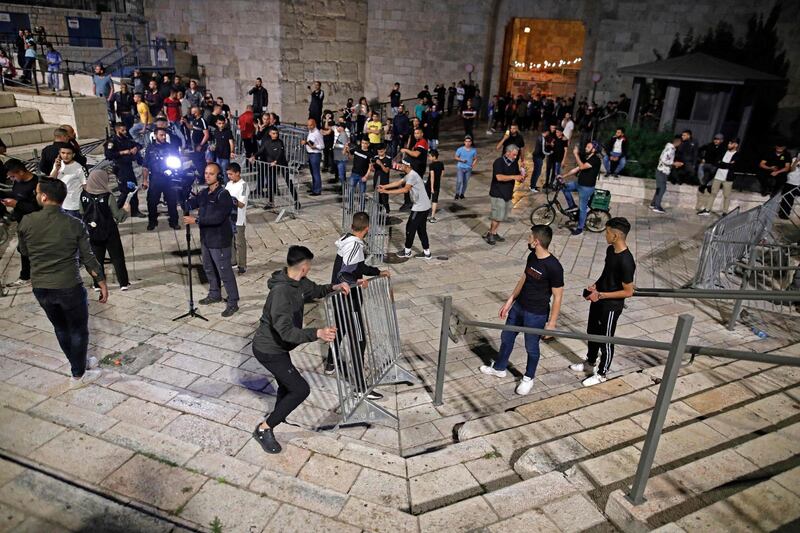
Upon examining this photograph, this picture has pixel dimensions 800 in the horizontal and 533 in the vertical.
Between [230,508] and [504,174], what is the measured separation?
7.94 m

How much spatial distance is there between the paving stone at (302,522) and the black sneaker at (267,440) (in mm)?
722

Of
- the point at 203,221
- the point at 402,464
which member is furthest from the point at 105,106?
the point at 402,464

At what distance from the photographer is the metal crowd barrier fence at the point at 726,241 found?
27.1ft

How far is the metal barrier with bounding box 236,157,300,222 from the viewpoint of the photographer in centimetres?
1171

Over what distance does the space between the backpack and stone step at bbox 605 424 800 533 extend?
22.3 feet

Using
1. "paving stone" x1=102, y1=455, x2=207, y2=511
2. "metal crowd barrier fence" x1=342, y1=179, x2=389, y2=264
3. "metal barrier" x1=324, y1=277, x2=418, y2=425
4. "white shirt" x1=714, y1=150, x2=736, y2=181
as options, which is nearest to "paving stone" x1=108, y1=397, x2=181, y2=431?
"paving stone" x1=102, y1=455, x2=207, y2=511

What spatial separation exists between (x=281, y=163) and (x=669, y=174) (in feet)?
29.9

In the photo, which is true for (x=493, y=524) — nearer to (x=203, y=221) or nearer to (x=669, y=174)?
(x=203, y=221)

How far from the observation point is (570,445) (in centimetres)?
453

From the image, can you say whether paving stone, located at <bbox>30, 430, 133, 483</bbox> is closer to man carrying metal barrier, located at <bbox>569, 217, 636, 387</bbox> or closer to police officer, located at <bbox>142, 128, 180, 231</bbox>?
man carrying metal barrier, located at <bbox>569, 217, 636, 387</bbox>

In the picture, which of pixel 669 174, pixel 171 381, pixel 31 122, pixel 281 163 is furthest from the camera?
pixel 31 122

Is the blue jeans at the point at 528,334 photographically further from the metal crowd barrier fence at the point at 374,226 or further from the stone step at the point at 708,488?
the metal crowd barrier fence at the point at 374,226

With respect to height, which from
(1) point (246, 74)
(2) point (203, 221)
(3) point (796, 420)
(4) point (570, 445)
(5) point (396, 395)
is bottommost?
(5) point (396, 395)

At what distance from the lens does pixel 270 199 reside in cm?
1202
